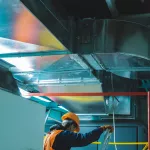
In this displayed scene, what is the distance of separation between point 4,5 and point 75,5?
0.71 m

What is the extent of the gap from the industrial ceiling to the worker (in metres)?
0.46

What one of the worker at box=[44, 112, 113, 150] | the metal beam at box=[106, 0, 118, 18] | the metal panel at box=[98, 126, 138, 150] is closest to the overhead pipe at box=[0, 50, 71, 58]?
the metal beam at box=[106, 0, 118, 18]

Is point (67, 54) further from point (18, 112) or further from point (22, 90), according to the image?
point (22, 90)

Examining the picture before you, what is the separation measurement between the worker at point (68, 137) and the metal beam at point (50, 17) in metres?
0.89

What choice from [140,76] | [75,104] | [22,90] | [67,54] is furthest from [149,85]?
[67,54]

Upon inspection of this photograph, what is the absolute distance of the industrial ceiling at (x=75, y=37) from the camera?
1664 millimetres

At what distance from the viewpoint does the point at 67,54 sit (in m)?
2.11

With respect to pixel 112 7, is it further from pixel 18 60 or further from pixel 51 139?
pixel 51 139

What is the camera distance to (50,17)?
177cm

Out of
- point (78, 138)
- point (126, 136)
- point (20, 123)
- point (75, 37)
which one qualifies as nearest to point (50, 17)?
point (75, 37)

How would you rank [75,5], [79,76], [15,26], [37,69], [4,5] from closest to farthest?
[4,5] → [15,26] → [75,5] → [37,69] → [79,76]

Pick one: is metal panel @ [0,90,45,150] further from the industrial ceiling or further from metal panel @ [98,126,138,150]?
metal panel @ [98,126,138,150]

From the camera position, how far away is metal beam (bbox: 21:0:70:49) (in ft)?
5.09

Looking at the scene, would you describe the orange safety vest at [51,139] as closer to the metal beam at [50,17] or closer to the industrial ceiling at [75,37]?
the industrial ceiling at [75,37]
